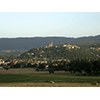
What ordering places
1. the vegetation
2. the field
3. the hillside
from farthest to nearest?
the hillside < the vegetation < the field

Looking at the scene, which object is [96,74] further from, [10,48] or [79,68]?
[10,48]

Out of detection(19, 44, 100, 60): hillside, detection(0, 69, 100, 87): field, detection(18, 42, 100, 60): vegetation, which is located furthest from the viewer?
detection(19, 44, 100, 60): hillside

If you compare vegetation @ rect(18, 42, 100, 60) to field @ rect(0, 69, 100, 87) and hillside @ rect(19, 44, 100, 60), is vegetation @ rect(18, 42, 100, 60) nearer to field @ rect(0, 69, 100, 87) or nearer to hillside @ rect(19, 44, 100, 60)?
hillside @ rect(19, 44, 100, 60)

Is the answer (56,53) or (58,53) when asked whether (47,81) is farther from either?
(56,53)

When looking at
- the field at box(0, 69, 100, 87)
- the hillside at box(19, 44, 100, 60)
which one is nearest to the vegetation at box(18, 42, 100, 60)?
the hillside at box(19, 44, 100, 60)

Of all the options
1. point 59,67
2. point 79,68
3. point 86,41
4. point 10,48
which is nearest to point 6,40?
point 10,48

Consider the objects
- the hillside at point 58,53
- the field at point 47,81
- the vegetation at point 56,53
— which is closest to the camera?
the field at point 47,81

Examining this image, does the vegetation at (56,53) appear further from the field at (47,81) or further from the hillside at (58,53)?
the field at (47,81)

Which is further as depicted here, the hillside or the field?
the hillside

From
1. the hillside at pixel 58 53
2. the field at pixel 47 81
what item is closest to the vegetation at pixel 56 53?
the hillside at pixel 58 53

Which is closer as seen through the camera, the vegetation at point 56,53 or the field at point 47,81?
the field at point 47,81

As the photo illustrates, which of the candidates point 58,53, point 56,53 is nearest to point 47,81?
point 58,53
